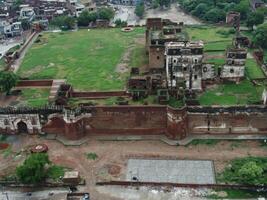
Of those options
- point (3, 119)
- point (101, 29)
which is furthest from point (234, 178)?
point (101, 29)

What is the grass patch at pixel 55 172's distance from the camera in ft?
147

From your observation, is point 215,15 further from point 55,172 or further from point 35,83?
point 55,172

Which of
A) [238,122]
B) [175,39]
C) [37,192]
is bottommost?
[37,192]

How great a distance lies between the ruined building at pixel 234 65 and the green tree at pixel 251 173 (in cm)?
1836

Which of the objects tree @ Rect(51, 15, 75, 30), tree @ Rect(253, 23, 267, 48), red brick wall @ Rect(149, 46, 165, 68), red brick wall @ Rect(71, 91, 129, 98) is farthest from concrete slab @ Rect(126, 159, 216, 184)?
tree @ Rect(51, 15, 75, 30)

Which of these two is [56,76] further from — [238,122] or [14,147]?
[238,122]

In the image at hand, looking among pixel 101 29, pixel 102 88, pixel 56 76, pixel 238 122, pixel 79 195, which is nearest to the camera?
pixel 79 195

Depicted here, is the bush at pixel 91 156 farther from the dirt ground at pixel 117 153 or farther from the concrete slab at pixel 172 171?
the concrete slab at pixel 172 171

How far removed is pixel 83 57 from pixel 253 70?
2788 cm

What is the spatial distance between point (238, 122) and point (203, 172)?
8622mm

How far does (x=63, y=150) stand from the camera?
4941 centimetres

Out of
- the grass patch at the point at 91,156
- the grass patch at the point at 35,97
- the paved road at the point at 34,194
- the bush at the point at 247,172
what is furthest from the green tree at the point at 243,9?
the paved road at the point at 34,194

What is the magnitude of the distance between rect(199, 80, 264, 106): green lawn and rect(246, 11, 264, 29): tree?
3020cm

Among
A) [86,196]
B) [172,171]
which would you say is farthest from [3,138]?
[172,171]
